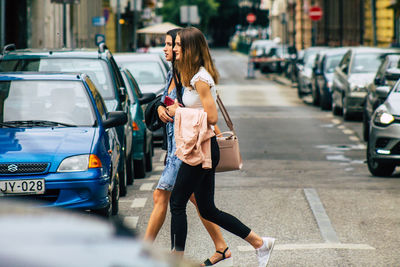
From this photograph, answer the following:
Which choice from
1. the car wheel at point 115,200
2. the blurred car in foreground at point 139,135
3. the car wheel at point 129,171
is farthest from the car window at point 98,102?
the blurred car in foreground at point 139,135

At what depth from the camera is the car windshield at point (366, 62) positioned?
2409 centimetres

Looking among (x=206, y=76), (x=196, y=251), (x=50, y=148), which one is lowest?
(x=196, y=251)

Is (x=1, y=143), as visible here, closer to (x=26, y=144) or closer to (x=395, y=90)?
(x=26, y=144)

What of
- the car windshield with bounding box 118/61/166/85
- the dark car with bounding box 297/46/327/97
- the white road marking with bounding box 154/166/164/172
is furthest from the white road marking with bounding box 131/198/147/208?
the dark car with bounding box 297/46/327/97

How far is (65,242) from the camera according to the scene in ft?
8.84

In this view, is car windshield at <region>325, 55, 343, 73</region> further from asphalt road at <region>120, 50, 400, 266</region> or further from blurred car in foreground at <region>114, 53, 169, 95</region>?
blurred car in foreground at <region>114, 53, 169, 95</region>

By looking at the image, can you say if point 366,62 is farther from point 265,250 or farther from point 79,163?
point 265,250

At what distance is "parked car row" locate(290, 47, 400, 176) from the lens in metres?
13.1

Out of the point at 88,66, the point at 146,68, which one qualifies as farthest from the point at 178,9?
the point at 88,66

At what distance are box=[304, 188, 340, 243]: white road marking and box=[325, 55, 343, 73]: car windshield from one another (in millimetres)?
16928

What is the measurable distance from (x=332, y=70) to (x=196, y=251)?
68.6ft

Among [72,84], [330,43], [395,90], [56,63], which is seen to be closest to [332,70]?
[395,90]

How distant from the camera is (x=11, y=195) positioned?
28.0 feet

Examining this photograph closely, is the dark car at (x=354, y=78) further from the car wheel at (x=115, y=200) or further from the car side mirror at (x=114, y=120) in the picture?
the car side mirror at (x=114, y=120)
